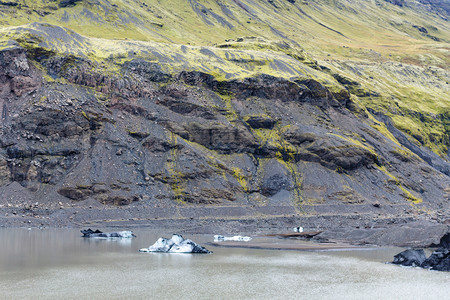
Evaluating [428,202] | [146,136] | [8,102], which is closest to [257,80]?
[146,136]

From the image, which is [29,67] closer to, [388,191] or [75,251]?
[75,251]

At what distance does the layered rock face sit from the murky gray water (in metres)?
35.8

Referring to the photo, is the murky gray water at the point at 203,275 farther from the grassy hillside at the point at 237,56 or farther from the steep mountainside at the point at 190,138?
the grassy hillside at the point at 237,56

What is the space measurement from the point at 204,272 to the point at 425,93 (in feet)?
521

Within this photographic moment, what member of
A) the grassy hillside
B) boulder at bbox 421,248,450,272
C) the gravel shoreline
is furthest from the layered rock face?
boulder at bbox 421,248,450,272

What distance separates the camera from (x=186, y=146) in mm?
100500

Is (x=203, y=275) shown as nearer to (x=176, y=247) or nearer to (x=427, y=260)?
(x=176, y=247)

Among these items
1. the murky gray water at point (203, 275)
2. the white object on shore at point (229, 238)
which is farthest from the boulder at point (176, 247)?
the white object on shore at point (229, 238)

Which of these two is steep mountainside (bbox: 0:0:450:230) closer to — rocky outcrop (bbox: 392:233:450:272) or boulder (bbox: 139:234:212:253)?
boulder (bbox: 139:234:212:253)

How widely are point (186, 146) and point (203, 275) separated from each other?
210 feet

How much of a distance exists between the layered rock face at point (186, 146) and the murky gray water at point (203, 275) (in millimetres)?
35773

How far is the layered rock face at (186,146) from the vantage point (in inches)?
3524

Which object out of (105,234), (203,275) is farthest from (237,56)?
(203,275)

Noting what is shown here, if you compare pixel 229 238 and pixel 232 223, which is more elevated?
pixel 232 223
